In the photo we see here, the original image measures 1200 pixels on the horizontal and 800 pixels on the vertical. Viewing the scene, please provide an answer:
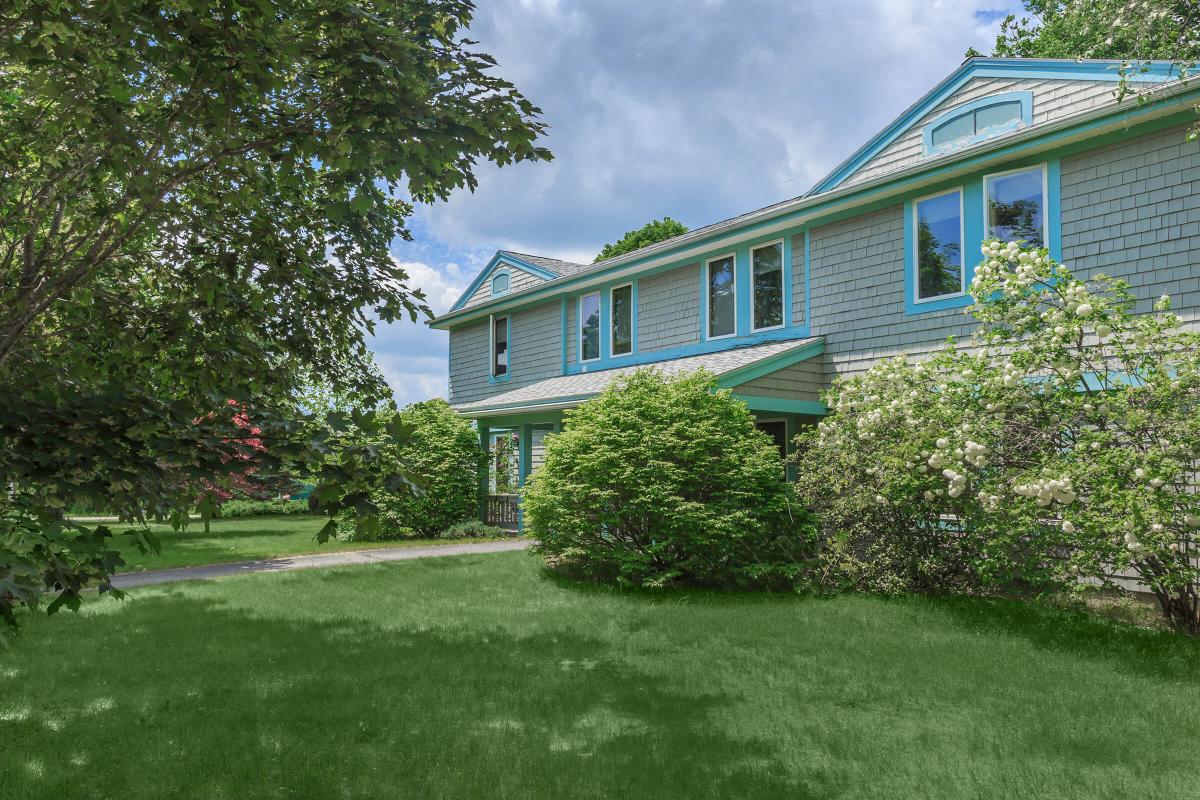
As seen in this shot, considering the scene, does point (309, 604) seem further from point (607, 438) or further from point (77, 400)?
point (77, 400)

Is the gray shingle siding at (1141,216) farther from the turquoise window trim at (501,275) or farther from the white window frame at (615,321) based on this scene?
the turquoise window trim at (501,275)

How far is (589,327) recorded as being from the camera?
57.5ft

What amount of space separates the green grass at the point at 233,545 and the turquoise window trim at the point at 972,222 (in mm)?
9644

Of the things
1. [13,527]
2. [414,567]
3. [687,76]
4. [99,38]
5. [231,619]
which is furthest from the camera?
Result: [687,76]

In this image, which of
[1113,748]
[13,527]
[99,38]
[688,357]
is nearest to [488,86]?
[99,38]

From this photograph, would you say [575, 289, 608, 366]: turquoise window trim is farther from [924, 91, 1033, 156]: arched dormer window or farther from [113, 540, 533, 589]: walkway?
[924, 91, 1033, 156]: arched dormer window

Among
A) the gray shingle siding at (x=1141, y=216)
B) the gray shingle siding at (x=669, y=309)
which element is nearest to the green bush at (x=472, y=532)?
the gray shingle siding at (x=669, y=309)

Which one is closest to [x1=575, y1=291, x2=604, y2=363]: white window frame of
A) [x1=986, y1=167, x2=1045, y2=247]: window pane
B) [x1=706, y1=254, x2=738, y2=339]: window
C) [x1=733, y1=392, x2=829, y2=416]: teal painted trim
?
[x1=706, y1=254, x2=738, y2=339]: window

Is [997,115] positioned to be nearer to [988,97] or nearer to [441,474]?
[988,97]

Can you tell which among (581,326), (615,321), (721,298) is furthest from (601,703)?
(581,326)

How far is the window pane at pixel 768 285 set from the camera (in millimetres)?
13266

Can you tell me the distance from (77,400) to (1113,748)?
6110mm

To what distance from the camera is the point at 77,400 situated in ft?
12.2

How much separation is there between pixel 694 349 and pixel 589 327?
11.9ft
